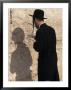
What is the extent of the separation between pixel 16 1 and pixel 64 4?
0.31 m

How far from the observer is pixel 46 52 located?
3.00 feet

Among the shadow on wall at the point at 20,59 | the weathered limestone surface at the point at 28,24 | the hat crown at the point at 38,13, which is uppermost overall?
the hat crown at the point at 38,13

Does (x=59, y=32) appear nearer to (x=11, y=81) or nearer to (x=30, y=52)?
(x=30, y=52)

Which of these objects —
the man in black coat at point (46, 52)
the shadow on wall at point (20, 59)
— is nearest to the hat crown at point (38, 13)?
the man in black coat at point (46, 52)

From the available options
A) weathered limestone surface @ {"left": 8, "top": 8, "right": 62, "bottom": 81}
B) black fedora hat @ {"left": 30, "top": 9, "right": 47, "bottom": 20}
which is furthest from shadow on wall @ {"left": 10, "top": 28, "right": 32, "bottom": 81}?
black fedora hat @ {"left": 30, "top": 9, "right": 47, "bottom": 20}

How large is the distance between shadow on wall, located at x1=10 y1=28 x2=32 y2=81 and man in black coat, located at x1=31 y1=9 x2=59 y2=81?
7cm

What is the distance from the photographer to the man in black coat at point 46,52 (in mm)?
911

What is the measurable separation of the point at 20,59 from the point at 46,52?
0.17 meters

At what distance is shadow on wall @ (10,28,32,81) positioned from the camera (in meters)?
0.91

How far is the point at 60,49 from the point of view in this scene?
2.99 ft

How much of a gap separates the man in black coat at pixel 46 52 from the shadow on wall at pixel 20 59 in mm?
69

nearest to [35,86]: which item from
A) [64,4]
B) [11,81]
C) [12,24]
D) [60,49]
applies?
[11,81]

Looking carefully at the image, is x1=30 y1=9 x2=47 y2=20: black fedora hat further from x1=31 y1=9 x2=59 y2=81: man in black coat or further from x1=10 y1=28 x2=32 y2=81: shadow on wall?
x1=10 y1=28 x2=32 y2=81: shadow on wall

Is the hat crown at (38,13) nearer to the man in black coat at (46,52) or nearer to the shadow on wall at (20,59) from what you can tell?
the man in black coat at (46,52)
